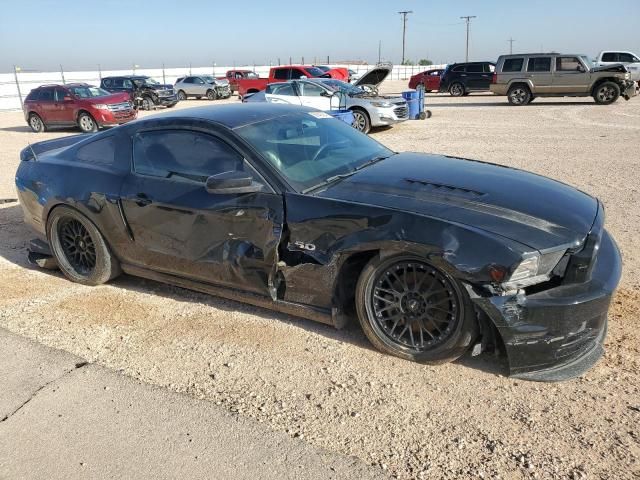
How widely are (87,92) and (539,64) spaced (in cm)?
1601

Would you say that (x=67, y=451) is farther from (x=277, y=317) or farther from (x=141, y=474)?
(x=277, y=317)

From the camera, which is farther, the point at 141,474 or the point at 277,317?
the point at 277,317

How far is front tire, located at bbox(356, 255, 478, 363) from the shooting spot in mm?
3021

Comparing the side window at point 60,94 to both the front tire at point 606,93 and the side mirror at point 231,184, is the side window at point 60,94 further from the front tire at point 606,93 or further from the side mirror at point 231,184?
the front tire at point 606,93

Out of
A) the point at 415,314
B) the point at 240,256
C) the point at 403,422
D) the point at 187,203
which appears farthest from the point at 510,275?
the point at 187,203

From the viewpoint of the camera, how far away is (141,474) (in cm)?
248

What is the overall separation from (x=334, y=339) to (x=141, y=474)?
59.2 inches

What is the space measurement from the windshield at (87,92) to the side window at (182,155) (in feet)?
47.7

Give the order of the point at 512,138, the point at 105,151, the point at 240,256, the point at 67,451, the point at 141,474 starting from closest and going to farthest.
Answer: the point at 141,474, the point at 67,451, the point at 240,256, the point at 105,151, the point at 512,138

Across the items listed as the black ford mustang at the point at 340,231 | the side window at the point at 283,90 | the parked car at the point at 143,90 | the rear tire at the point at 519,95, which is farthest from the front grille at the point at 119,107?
the rear tire at the point at 519,95

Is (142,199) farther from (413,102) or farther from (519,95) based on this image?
(519,95)

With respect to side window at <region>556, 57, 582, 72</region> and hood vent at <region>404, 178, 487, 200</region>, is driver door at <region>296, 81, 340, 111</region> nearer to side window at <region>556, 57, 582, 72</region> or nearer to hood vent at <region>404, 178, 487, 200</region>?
side window at <region>556, 57, 582, 72</region>

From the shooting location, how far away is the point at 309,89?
15.4 meters

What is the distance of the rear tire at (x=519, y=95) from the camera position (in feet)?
67.6
